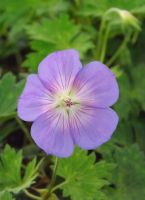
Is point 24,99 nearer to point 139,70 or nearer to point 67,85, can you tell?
point 67,85

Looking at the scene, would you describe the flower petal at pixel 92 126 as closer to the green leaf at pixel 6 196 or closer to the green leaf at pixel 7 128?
the green leaf at pixel 6 196

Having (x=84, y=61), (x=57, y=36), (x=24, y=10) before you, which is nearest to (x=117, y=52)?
(x=84, y=61)

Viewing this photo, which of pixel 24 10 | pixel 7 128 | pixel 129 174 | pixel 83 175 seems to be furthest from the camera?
pixel 24 10

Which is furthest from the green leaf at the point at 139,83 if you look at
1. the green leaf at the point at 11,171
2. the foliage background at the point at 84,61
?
the green leaf at the point at 11,171

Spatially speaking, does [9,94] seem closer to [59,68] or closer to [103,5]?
[59,68]

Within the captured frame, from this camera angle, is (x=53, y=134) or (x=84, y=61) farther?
(x=84, y=61)
